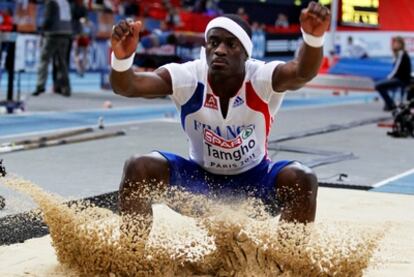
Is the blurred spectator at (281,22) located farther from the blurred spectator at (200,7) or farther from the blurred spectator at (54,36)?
the blurred spectator at (54,36)

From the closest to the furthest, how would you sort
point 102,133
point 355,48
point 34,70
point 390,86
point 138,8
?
point 102,133 → point 390,86 → point 34,70 → point 355,48 → point 138,8

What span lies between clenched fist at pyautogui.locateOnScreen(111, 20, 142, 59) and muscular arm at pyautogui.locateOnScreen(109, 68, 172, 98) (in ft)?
0.40

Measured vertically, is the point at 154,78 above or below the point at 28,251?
above

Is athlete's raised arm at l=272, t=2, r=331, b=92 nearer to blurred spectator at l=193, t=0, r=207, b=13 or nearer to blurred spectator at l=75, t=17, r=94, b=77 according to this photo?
blurred spectator at l=75, t=17, r=94, b=77

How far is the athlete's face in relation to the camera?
14.2 ft

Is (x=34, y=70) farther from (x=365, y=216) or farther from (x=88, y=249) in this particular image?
(x=88, y=249)

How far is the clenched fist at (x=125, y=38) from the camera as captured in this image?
402 cm

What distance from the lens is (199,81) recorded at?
4512 mm

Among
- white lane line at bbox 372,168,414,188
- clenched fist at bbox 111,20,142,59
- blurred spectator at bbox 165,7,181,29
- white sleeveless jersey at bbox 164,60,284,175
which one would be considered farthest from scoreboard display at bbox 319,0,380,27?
clenched fist at bbox 111,20,142,59

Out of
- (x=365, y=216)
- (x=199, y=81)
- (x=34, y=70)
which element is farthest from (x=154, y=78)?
(x=34, y=70)

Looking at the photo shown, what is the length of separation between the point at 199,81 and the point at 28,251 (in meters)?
1.33

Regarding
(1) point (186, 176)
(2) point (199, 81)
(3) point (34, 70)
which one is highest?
(2) point (199, 81)

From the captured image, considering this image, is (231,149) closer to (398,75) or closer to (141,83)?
(141,83)

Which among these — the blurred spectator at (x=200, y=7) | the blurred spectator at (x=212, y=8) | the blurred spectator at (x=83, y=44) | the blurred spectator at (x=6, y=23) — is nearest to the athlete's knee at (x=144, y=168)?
the blurred spectator at (x=6, y=23)
